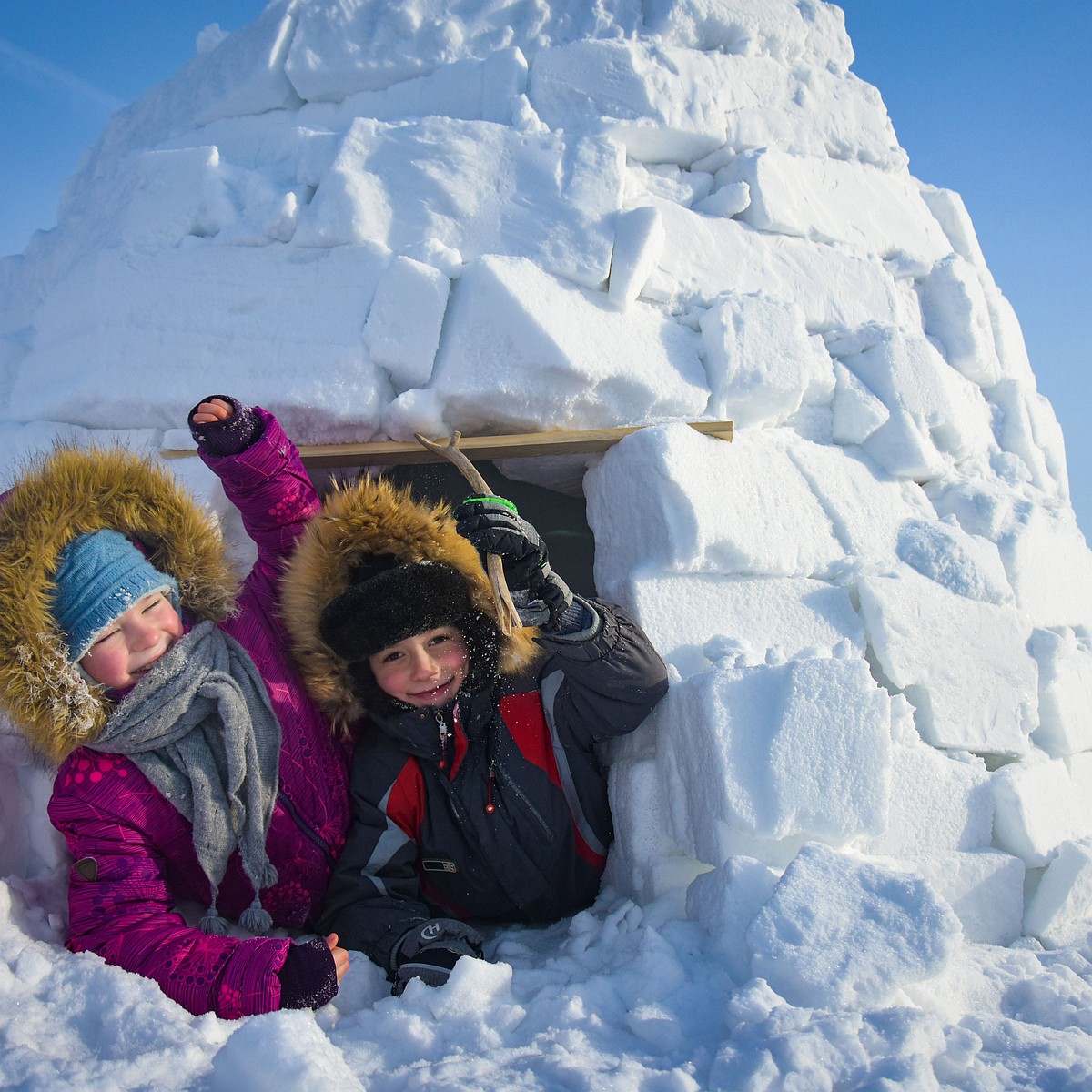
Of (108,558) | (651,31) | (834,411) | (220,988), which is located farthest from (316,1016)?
(651,31)

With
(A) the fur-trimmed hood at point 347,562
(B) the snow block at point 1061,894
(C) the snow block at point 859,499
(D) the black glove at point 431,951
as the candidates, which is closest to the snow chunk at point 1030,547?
(C) the snow block at point 859,499

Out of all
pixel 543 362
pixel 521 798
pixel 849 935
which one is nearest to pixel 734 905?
pixel 849 935

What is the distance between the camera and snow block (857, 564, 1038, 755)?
1.80m

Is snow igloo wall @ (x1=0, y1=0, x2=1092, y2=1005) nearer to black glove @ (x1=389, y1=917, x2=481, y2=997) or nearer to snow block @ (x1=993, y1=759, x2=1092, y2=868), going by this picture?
snow block @ (x1=993, y1=759, x2=1092, y2=868)

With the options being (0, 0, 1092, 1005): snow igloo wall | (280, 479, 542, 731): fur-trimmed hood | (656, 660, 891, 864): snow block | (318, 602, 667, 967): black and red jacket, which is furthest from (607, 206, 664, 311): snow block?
(656, 660, 891, 864): snow block

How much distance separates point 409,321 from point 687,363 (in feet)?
2.50

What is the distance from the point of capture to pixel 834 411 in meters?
2.29

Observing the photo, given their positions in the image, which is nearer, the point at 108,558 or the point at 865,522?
the point at 108,558

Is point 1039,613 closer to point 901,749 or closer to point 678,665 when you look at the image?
point 901,749

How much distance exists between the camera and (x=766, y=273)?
2.35 metres

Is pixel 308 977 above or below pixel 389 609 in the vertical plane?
below

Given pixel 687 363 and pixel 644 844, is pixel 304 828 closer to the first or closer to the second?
pixel 644 844

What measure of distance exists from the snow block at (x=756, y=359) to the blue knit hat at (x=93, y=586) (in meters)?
1.45

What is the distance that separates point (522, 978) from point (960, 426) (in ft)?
6.43
